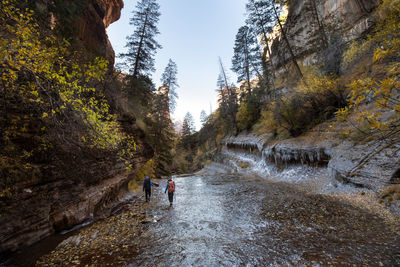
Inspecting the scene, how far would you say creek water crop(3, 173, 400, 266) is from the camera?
14.4ft

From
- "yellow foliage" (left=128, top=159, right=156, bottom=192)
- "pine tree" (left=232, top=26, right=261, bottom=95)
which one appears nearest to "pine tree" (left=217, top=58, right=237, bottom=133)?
"pine tree" (left=232, top=26, right=261, bottom=95)

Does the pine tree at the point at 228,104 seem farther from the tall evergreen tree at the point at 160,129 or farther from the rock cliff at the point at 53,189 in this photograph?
the rock cliff at the point at 53,189

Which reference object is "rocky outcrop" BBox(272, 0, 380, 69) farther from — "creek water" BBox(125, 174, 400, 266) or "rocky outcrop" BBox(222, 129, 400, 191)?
"creek water" BBox(125, 174, 400, 266)

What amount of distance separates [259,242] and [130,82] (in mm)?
19345

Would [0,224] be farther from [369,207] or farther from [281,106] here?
[281,106]

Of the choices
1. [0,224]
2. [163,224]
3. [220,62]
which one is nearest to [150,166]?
[163,224]

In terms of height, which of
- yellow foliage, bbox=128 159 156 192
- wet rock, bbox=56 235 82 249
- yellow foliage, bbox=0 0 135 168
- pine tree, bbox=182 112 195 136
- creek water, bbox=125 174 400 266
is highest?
pine tree, bbox=182 112 195 136

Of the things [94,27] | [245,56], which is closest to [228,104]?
[245,56]

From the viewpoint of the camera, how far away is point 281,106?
56.9 feet

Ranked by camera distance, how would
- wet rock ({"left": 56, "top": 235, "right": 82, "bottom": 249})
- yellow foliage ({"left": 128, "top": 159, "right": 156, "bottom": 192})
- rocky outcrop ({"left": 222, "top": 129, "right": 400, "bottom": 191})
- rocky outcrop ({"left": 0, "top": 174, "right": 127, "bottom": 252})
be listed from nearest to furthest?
rocky outcrop ({"left": 0, "top": 174, "right": 127, "bottom": 252})
wet rock ({"left": 56, "top": 235, "right": 82, "bottom": 249})
rocky outcrop ({"left": 222, "top": 129, "right": 400, "bottom": 191})
yellow foliage ({"left": 128, "top": 159, "right": 156, "bottom": 192})

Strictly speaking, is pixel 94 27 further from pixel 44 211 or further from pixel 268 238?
pixel 268 238

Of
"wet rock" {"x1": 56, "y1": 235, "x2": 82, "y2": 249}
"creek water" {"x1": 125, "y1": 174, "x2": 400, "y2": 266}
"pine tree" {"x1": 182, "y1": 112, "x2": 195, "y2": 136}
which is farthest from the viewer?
"pine tree" {"x1": 182, "y1": 112, "x2": 195, "y2": 136}

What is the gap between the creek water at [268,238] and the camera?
14.4 ft

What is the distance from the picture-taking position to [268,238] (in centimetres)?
553
